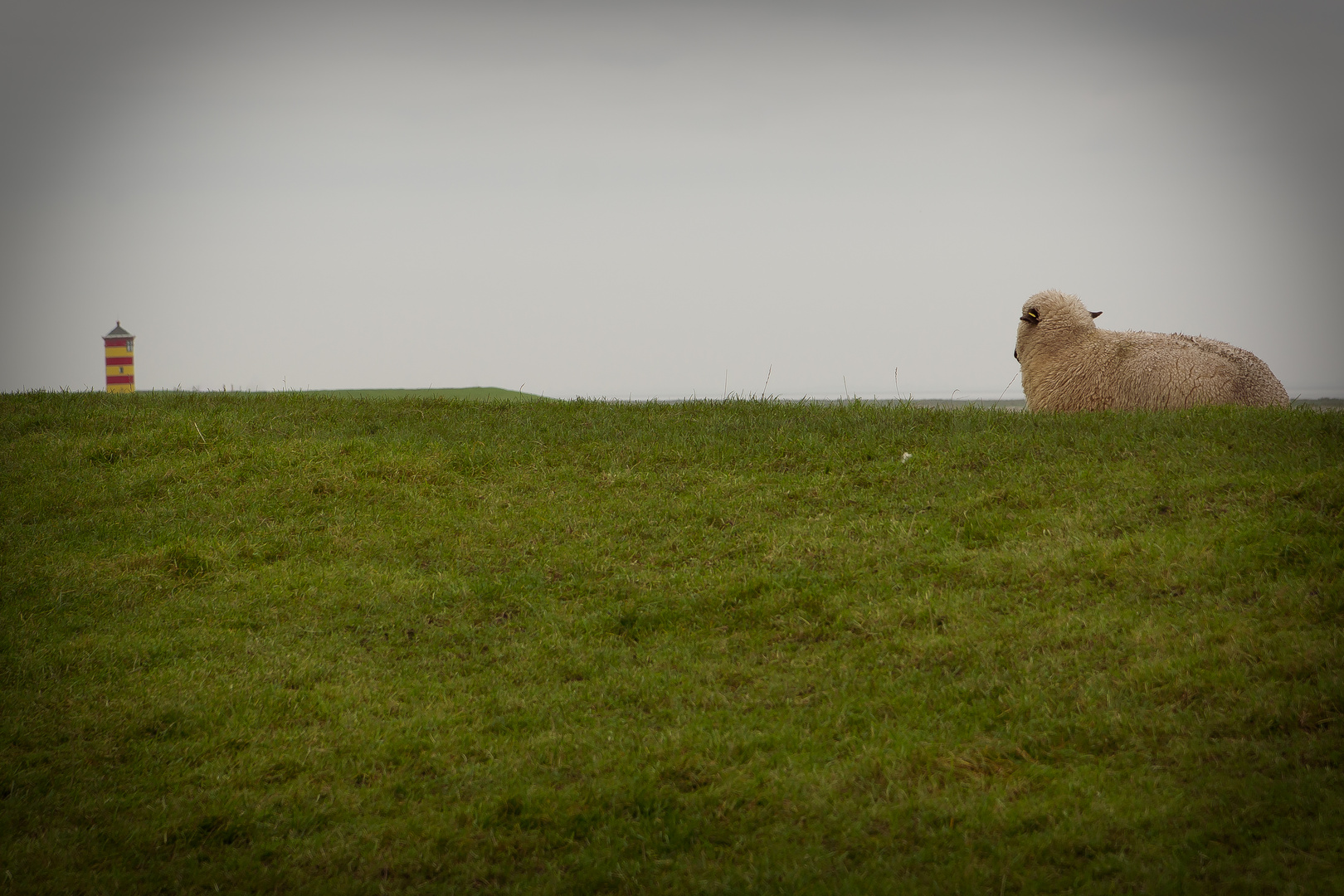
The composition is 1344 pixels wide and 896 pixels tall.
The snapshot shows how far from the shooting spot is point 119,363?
128 ft

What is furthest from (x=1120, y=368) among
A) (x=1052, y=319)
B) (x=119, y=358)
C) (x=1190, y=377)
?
(x=119, y=358)

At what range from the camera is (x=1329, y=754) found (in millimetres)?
5688

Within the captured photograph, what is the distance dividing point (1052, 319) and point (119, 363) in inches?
1504

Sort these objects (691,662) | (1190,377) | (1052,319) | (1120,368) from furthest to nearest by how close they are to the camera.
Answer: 1. (1052,319)
2. (1120,368)
3. (1190,377)
4. (691,662)

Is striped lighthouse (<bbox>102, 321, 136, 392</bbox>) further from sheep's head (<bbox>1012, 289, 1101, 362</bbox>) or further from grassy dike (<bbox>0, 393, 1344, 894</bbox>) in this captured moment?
sheep's head (<bbox>1012, 289, 1101, 362</bbox>)

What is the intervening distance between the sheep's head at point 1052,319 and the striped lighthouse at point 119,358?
36.4 meters

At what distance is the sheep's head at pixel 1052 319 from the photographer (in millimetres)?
15914

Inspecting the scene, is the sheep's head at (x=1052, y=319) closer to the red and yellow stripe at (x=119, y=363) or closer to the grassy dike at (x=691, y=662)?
the grassy dike at (x=691, y=662)

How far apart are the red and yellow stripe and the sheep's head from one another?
3687cm

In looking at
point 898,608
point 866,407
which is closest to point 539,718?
point 898,608

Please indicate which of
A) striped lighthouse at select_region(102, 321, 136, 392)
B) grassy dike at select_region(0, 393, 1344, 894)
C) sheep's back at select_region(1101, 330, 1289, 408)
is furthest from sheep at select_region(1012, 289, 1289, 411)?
striped lighthouse at select_region(102, 321, 136, 392)

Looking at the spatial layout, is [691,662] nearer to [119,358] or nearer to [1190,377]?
[1190,377]

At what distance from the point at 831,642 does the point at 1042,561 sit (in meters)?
2.47

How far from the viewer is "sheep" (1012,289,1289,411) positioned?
14.6 meters
